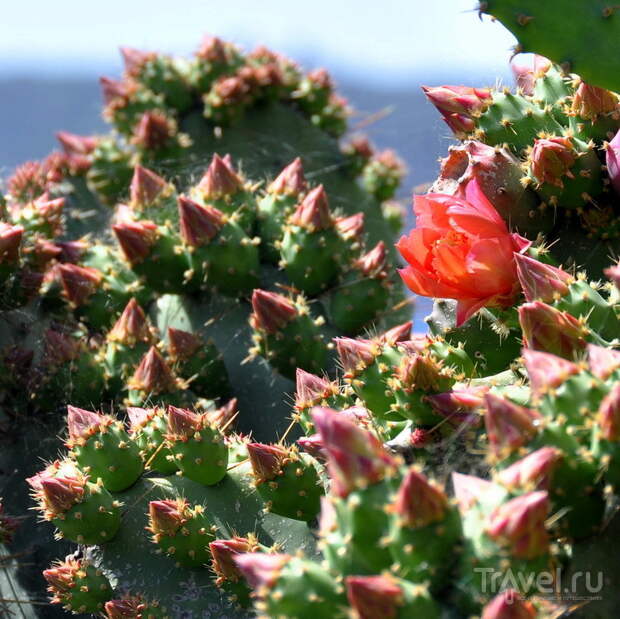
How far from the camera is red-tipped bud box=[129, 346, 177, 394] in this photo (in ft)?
6.96

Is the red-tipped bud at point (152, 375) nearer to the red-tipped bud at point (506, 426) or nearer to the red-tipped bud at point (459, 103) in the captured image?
the red-tipped bud at point (459, 103)

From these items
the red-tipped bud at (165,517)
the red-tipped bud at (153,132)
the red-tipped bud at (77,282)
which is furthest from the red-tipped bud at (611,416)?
the red-tipped bud at (153,132)

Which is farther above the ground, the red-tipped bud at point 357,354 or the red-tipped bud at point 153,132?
the red-tipped bud at point 357,354

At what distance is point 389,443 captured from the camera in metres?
1.66

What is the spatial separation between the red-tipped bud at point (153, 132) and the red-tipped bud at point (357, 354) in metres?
1.70

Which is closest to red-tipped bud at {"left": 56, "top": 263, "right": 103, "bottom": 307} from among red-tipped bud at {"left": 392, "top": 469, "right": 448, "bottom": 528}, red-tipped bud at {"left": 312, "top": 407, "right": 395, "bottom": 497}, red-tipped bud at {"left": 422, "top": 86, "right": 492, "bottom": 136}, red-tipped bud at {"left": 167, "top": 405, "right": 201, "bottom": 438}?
red-tipped bud at {"left": 167, "top": 405, "right": 201, "bottom": 438}

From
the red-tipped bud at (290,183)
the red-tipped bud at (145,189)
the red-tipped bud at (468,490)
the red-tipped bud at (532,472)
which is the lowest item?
the red-tipped bud at (145,189)

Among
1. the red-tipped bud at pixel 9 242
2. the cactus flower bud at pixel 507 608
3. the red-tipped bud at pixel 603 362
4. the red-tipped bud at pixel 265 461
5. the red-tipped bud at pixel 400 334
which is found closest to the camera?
the cactus flower bud at pixel 507 608

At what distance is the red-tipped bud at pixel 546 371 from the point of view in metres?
1.30

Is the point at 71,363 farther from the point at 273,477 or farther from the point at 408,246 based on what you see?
the point at 408,246

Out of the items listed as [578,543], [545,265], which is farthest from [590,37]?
[578,543]

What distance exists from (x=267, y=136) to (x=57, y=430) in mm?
1545

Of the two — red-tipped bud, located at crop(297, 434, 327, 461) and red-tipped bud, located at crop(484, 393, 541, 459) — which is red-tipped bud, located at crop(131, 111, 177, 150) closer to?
red-tipped bud, located at crop(297, 434, 327, 461)

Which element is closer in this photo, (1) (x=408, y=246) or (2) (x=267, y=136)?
(1) (x=408, y=246)
